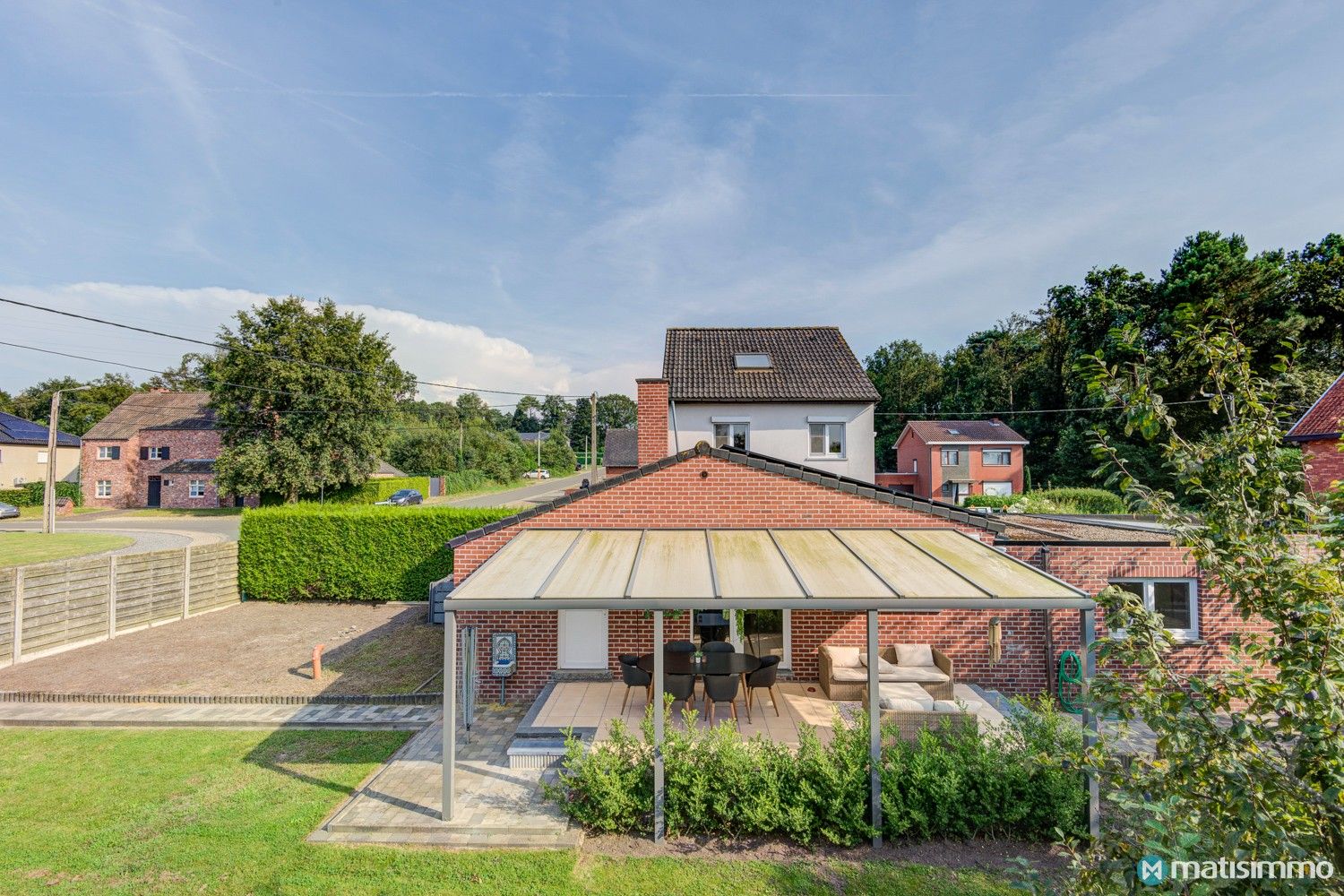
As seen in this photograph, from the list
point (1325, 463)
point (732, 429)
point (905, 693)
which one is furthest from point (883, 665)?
point (1325, 463)

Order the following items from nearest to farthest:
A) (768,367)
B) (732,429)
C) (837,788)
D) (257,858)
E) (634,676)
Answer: (257,858)
(837,788)
(634,676)
(732,429)
(768,367)

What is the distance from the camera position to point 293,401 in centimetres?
3366

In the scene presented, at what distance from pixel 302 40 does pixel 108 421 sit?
147 ft

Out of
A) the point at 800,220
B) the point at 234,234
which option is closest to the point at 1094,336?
the point at 800,220

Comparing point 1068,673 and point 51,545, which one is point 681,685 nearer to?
point 1068,673

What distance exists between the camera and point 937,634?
10164 millimetres

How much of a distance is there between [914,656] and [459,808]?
294 inches

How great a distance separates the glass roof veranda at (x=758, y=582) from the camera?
644 cm

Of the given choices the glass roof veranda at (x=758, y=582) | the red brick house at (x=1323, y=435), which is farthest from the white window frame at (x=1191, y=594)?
the red brick house at (x=1323, y=435)

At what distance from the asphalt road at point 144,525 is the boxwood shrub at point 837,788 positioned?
25.3m

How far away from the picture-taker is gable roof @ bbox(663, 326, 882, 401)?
2150 centimetres

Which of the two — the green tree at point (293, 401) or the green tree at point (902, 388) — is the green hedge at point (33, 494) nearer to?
the green tree at point (293, 401)

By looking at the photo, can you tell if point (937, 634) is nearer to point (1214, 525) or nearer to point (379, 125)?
point (1214, 525)

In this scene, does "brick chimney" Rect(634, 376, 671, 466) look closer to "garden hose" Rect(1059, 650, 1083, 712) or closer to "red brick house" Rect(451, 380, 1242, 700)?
"red brick house" Rect(451, 380, 1242, 700)
